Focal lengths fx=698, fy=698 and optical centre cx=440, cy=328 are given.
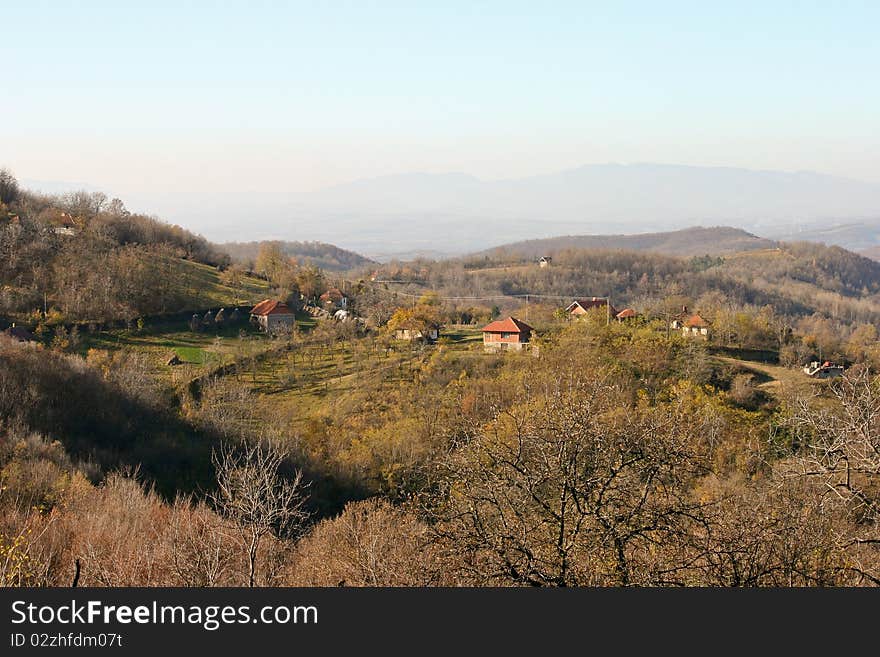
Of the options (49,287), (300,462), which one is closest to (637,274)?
(49,287)

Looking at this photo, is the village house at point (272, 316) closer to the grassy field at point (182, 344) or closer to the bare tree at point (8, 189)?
the grassy field at point (182, 344)

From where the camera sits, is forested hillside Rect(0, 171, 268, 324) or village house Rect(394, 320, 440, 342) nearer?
forested hillside Rect(0, 171, 268, 324)

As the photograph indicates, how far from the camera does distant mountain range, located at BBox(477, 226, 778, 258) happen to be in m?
165

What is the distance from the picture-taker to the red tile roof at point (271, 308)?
42688mm

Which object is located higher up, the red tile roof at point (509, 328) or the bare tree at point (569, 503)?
the bare tree at point (569, 503)

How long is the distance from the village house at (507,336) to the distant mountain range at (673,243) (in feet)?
393

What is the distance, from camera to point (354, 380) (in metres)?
32.9

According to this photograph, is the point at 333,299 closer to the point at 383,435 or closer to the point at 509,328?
the point at 509,328

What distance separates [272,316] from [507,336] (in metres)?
14.5

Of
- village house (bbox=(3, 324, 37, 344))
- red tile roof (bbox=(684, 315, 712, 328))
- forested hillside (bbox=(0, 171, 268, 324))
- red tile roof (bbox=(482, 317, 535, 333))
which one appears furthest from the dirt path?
village house (bbox=(3, 324, 37, 344))

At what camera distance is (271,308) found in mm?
42875

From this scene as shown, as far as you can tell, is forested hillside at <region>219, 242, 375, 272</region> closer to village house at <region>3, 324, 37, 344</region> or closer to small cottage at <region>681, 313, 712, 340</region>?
small cottage at <region>681, 313, 712, 340</region>

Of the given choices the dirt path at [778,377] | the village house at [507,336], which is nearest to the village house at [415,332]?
the village house at [507,336]

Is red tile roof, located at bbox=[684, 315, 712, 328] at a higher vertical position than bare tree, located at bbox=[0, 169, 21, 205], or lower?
lower
